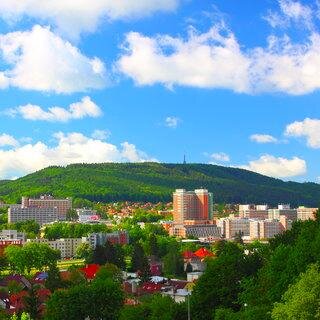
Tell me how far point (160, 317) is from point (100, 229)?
8560cm

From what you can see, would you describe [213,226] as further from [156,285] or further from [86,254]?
[156,285]

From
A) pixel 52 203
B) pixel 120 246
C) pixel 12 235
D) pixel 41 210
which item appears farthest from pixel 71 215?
pixel 120 246

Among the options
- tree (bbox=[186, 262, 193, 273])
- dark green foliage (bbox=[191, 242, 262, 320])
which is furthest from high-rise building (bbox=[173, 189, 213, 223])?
dark green foliage (bbox=[191, 242, 262, 320])

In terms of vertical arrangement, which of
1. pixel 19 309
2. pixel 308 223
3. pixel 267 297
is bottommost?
pixel 19 309

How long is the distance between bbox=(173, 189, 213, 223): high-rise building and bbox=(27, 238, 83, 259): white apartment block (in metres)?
60.6

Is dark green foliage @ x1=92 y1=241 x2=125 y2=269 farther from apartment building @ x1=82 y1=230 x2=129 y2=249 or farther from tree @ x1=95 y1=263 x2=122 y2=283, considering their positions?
apartment building @ x1=82 y1=230 x2=129 y2=249

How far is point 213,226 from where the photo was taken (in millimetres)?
147625

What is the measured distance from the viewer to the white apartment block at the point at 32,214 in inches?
6112

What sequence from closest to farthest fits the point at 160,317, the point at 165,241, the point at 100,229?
the point at 160,317
the point at 165,241
the point at 100,229

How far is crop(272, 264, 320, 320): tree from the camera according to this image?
1886 centimetres

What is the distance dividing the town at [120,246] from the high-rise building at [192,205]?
25 centimetres

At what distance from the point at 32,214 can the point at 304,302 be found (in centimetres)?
14569

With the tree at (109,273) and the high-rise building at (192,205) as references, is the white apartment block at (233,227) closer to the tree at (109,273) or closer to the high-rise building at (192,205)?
the high-rise building at (192,205)

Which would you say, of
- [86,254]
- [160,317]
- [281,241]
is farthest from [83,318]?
[86,254]
